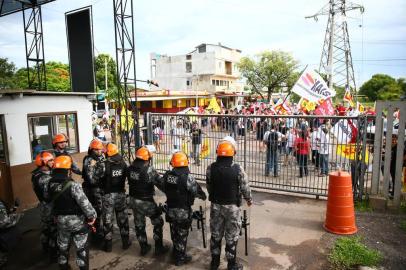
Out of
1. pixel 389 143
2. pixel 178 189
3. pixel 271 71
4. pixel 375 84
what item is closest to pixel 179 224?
pixel 178 189

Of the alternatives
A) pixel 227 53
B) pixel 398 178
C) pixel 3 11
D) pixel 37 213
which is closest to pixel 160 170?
pixel 37 213

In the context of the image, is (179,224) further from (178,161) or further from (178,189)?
(178,161)

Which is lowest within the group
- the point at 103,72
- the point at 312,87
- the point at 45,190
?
the point at 45,190

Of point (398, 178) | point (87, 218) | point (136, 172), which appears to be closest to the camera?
point (87, 218)

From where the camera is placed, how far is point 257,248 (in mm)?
5230

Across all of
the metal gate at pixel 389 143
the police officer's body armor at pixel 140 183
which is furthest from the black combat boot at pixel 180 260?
the metal gate at pixel 389 143

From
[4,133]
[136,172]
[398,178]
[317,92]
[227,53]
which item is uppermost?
[227,53]

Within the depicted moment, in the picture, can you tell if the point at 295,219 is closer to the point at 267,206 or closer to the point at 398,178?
the point at 267,206

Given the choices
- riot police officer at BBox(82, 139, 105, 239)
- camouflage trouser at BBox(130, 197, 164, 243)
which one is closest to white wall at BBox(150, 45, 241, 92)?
riot police officer at BBox(82, 139, 105, 239)

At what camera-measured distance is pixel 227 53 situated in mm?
61625

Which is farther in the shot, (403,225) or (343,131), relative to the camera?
(343,131)

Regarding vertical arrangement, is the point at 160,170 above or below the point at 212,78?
below

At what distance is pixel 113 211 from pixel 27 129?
3.79 meters

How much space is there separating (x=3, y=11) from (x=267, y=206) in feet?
47.7
